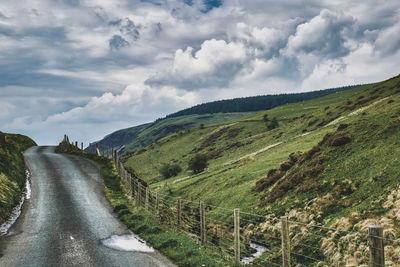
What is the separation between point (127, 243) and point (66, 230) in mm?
4329

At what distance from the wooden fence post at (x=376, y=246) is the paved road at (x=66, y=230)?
7.88 meters

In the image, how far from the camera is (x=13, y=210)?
21.7m

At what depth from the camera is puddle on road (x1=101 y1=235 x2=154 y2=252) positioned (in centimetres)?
1466

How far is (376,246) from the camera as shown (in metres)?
7.41

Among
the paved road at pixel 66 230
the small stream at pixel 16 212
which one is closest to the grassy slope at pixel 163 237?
the paved road at pixel 66 230

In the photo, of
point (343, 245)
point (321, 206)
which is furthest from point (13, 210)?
point (321, 206)

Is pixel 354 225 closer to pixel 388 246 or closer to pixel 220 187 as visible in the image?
pixel 388 246

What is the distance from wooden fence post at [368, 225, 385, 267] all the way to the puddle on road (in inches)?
387

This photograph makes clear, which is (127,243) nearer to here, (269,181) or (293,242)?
(293,242)

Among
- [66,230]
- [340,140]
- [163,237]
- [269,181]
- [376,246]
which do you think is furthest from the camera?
[269,181]

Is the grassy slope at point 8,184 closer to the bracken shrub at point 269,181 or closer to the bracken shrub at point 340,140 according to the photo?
the bracken shrub at point 269,181

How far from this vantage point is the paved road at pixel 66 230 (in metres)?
13.0

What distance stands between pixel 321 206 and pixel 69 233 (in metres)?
21.2

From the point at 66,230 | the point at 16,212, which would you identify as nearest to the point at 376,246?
the point at 66,230
